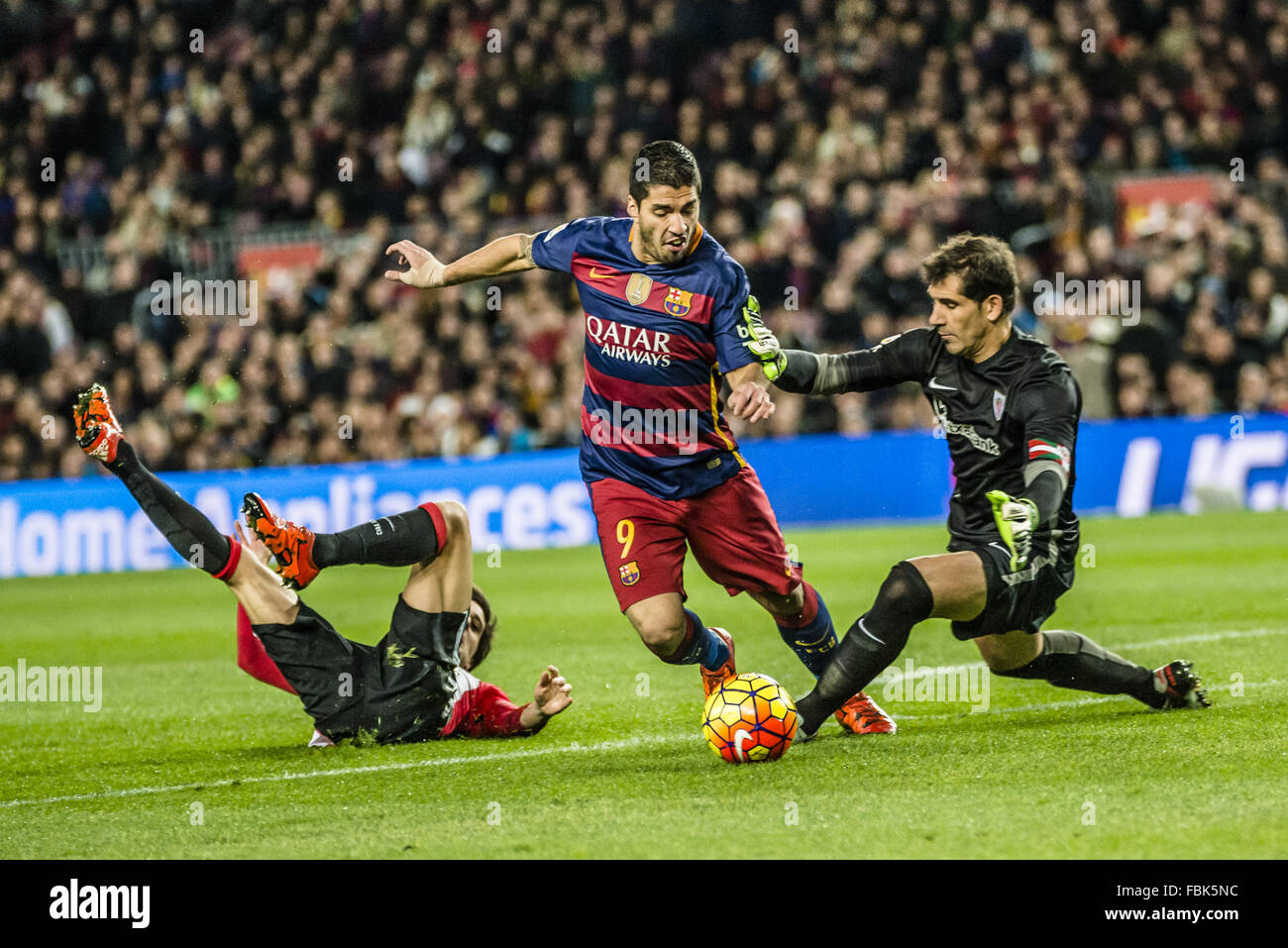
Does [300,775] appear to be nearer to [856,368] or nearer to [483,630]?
[483,630]

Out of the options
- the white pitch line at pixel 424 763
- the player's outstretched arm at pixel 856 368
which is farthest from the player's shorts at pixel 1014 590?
the white pitch line at pixel 424 763

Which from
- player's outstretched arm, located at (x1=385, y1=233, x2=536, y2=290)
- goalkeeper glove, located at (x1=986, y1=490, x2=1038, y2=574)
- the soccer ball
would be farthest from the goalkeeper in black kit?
player's outstretched arm, located at (x1=385, y1=233, x2=536, y2=290)

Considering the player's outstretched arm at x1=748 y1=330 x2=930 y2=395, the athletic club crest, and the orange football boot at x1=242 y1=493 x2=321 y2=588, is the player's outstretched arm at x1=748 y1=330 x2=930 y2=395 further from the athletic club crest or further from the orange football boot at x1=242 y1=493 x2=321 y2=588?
the orange football boot at x1=242 y1=493 x2=321 y2=588

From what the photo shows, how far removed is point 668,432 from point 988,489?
1355mm

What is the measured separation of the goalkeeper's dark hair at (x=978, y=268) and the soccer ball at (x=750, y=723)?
5.53 ft

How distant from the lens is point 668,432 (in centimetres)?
697

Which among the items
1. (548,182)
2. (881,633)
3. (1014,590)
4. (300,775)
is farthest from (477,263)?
(548,182)

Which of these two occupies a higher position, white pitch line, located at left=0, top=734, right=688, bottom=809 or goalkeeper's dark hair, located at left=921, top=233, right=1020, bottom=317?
goalkeeper's dark hair, located at left=921, top=233, right=1020, bottom=317

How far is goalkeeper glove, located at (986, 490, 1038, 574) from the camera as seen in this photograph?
5.61 metres

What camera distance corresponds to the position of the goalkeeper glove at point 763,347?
6.38m

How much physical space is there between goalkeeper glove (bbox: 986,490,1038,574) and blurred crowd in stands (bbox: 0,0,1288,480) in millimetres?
11031

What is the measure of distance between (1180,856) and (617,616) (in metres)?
7.47

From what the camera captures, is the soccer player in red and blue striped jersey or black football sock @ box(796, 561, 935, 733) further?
the soccer player in red and blue striped jersey

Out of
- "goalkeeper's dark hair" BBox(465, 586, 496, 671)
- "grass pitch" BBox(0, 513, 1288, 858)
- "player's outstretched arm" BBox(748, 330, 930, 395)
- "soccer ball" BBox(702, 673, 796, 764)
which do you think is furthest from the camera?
"goalkeeper's dark hair" BBox(465, 586, 496, 671)
